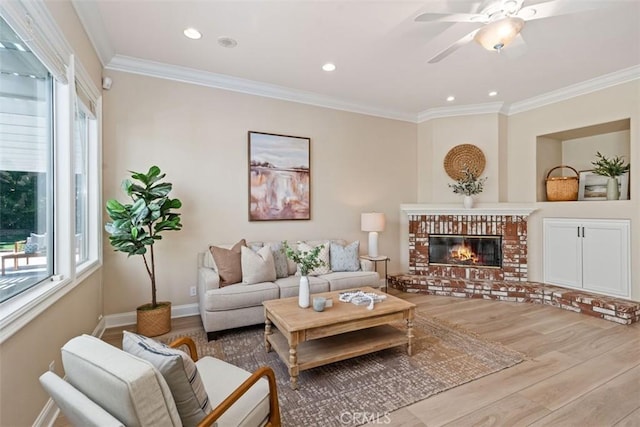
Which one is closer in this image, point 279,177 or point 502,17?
point 502,17

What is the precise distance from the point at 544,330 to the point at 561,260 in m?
1.64

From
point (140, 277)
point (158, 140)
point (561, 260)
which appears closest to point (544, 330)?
point (561, 260)

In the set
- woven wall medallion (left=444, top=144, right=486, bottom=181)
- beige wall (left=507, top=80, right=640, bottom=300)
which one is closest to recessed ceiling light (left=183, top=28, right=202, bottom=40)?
woven wall medallion (left=444, top=144, right=486, bottom=181)

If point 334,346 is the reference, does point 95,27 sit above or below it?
above

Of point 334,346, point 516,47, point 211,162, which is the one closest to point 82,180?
point 211,162

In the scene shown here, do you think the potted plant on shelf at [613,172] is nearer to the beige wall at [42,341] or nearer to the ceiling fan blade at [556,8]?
the ceiling fan blade at [556,8]

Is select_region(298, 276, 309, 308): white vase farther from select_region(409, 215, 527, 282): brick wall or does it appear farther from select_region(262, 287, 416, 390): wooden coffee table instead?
select_region(409, 215, 527, 282): brick wall

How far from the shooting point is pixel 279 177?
13.8 feet

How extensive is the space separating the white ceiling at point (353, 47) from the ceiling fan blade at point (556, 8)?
0.02 m

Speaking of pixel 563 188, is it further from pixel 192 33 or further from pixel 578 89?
pixel 192 33

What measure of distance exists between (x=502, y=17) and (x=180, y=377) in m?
3.14

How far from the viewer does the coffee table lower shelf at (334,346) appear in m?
2.26

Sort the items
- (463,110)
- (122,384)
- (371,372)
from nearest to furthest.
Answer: (122,384), (371,372), (463,110)

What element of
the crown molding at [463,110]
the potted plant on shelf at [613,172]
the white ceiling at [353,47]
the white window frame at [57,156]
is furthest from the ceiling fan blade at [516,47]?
the white window frame at [57,156]
